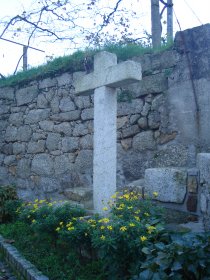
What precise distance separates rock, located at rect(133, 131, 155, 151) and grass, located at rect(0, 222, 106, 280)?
1769mm

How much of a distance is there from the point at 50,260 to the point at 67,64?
3.55 m

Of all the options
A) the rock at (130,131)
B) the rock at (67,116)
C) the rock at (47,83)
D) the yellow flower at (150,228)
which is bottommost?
the yellow flower at (150,228)

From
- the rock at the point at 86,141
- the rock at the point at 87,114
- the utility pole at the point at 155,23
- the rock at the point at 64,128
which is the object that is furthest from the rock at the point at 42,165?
the utility pole at the point at 155,23

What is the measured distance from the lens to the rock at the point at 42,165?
19.0ft

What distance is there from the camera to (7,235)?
3965 millimetres

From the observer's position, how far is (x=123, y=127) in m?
4.87

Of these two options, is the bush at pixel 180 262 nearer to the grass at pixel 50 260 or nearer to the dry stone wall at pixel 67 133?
the grass at pixel 50 260

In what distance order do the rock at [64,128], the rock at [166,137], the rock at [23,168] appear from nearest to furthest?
the rock at [166,137]
the rock at [64,128]
the rock at [23,168]

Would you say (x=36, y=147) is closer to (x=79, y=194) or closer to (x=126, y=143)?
(x=79, y=194)

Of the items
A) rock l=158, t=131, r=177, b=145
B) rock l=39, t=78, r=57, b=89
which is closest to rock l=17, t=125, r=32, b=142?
rock l=39, t=78, r=57, b=89

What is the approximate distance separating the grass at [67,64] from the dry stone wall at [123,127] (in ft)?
0.39

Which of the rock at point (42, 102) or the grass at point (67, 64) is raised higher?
the grass at point (67, 64)

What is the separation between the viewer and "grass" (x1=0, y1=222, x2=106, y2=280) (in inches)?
106

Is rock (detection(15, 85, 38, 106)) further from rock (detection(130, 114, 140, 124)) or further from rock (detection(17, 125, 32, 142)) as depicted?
rock (detection(130, 114, 140, 124))
